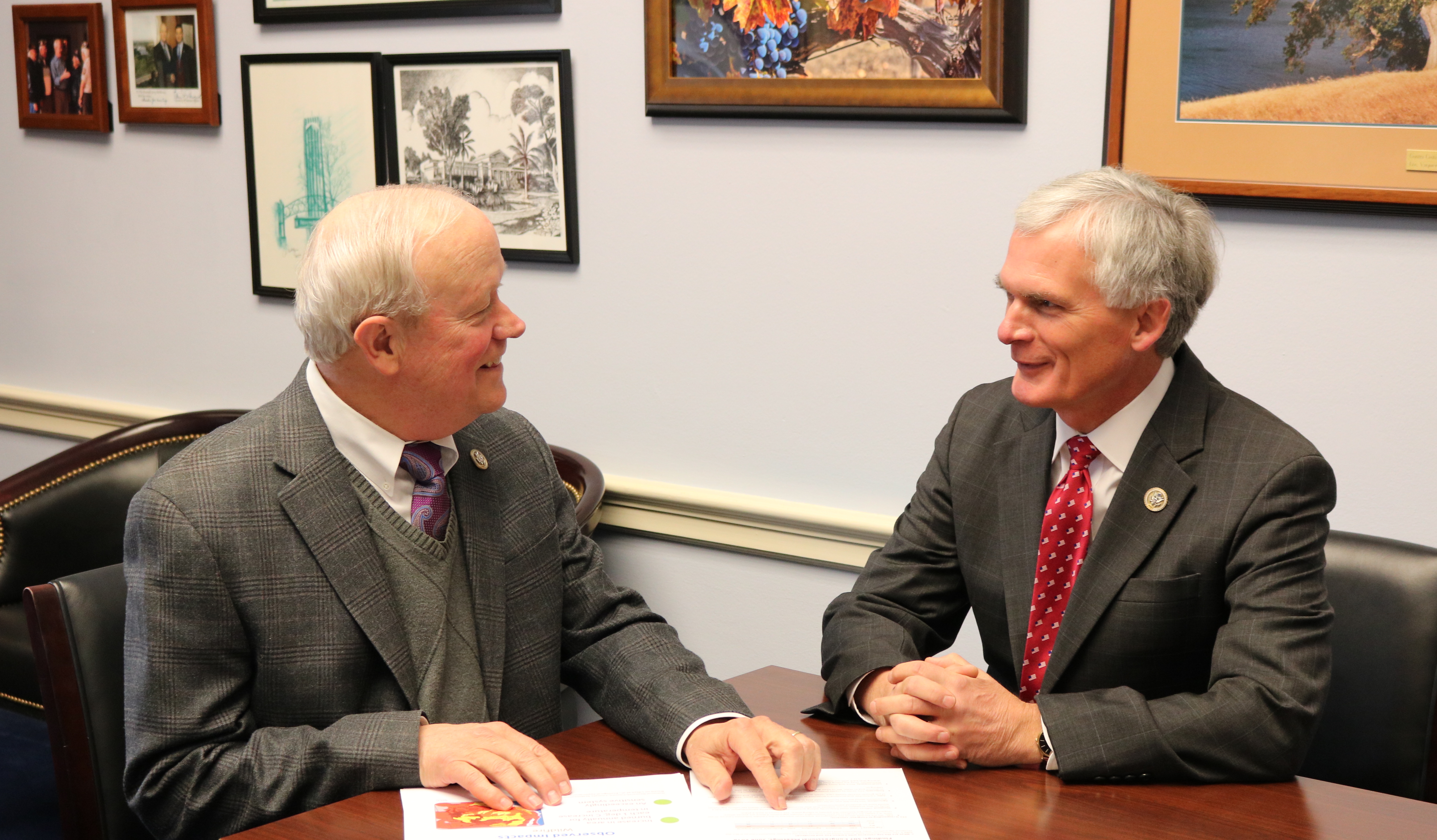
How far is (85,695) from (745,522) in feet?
5.99

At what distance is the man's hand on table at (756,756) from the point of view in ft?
5.40

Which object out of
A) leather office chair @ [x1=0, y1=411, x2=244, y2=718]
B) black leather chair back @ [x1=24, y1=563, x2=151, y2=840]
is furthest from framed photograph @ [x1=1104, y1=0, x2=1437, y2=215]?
leather office chair @ [x1=0, y1=411, x2=244, y2=718]

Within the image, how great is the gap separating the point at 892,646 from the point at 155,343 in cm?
331

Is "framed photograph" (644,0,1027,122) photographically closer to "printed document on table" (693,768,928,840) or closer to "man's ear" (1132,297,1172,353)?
"man's ear" (1132,297,1172,353)

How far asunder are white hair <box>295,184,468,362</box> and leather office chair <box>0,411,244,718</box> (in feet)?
5.43

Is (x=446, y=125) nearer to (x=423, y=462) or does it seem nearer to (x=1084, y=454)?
(x=423, y=462)

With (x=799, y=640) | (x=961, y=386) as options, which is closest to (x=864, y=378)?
(x=961, y=386)

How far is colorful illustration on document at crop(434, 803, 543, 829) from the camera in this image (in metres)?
1.57

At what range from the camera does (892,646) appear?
2.08 m

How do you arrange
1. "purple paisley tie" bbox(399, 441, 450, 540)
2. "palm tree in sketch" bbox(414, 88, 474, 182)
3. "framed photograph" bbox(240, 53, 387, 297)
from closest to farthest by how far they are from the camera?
1. "purple paisley tie" bbox(399, 441, 450, 540)
2. "palm tree in sketch" bbox(414, 88, 474, 182)
3. "framed photograph" bbox(240, 53, 387, 297)

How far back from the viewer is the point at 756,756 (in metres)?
1.68

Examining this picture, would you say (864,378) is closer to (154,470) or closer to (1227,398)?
(1227,398)

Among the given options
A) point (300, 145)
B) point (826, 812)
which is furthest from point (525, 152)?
point (826, 812)

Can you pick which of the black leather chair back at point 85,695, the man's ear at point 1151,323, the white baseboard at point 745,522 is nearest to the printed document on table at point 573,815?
the black leather chair back at point 85,695
